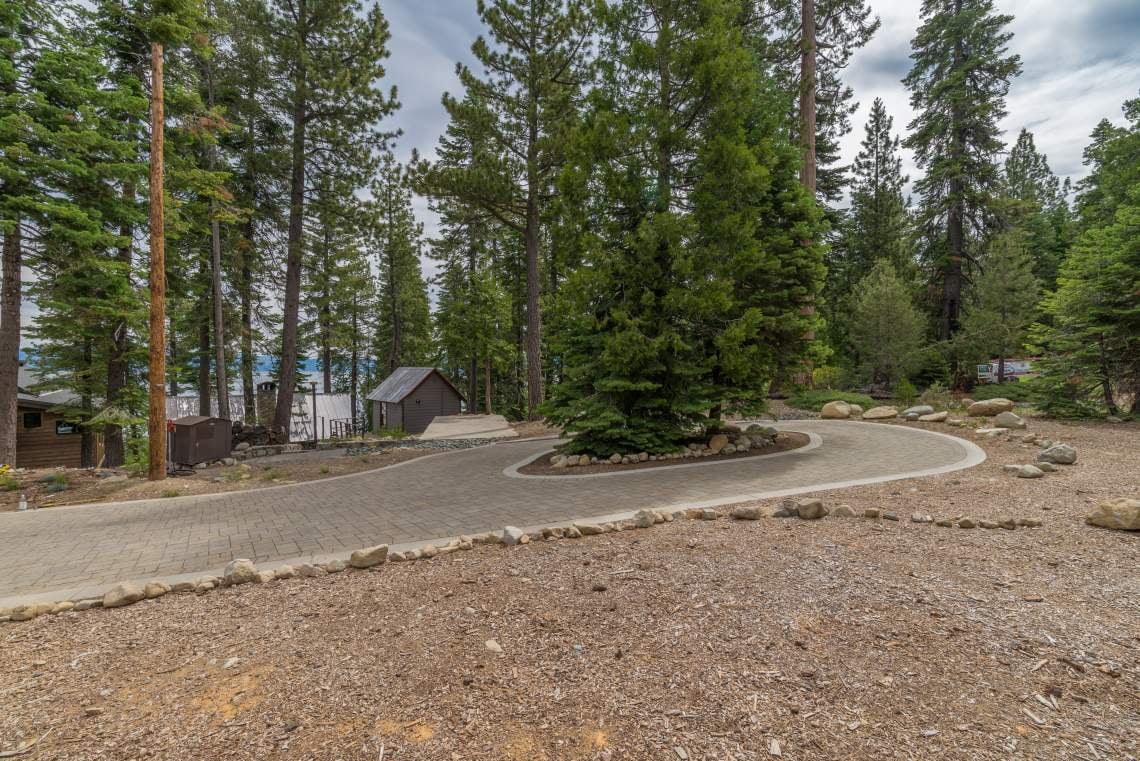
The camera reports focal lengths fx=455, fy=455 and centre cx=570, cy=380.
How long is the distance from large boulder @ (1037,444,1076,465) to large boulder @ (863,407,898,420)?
15.7 ft

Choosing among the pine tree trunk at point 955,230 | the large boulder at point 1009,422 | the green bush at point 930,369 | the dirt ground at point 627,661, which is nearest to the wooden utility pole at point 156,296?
the dirt ground at point 627,661

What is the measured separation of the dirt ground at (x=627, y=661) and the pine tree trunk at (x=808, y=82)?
13554 millimetres

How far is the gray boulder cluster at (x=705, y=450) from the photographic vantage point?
802cm

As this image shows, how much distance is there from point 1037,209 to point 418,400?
35077 millimetres

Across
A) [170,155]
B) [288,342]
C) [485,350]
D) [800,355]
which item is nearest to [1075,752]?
[800,355]

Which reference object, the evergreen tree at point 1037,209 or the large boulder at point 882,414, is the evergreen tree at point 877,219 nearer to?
the evergreen tree at point 1037,209

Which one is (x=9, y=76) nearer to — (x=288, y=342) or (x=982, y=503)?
(x=288, y=342)

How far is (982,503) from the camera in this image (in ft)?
15.2

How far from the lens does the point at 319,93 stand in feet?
44.2

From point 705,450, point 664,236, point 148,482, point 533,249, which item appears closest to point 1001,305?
point 705,450

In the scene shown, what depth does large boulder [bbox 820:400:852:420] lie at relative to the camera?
39.3 ft

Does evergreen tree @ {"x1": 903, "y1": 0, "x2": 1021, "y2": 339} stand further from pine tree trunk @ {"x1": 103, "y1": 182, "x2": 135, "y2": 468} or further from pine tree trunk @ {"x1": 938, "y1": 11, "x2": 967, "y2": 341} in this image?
pine tree trunk @ {"x1": 103, "y1": 182, "x2": 135, "y2": 468}

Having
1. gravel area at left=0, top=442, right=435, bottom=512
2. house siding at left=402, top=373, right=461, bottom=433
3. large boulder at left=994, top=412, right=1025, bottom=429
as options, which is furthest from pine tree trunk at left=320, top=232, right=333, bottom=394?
large boulder at left=994, top=412, right=1025, bottom=429

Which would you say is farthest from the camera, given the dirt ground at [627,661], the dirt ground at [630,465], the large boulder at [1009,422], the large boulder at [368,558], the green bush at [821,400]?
the green bush at [821,400]
